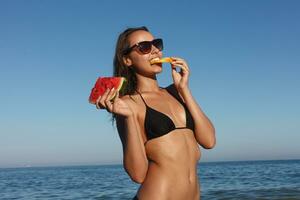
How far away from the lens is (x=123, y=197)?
2228cm

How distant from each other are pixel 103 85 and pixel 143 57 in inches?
23.0

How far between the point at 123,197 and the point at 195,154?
1920 centimetres

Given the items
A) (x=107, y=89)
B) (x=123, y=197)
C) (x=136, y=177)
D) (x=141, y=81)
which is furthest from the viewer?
(x=123, y=197)

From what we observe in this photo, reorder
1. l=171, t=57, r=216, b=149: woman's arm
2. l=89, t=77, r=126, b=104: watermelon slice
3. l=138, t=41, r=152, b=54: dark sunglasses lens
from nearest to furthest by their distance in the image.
Result: l=89, t=77, r=126, b=104: watermelon slice
l=171, t=57, r=216, b=149: woman's arm
l=138, t=41, r=152, b=54: dark sunglasses lens

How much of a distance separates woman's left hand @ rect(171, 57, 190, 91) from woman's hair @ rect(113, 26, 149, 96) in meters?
0.37

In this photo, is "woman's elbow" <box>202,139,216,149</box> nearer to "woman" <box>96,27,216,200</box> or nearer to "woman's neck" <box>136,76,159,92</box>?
"woman" <box>96,27,216,200</box>

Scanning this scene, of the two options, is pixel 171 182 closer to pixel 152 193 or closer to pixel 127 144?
pixel 152 193

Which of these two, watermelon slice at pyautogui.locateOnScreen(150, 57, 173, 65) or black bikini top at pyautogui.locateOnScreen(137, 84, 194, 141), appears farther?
watermelon slice at pyautogui.locateOnScreen(150, 57, 173, 65)

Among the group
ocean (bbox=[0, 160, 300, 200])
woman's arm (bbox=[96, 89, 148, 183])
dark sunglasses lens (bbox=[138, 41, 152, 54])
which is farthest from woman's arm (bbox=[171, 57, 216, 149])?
ocean (bbox=[0, 160, 300, 200])

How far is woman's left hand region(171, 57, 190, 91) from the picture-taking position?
3.84 metres

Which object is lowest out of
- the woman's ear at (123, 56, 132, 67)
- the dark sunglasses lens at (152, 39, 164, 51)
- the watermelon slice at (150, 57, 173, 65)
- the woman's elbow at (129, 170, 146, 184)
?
A: the woman's elbow at (129, 170, 146, 184)

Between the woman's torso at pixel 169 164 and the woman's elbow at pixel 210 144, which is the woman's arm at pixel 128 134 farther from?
the woman's elbow at pixel 210 144

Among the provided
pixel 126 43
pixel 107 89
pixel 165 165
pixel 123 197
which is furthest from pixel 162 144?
pixel 123 197

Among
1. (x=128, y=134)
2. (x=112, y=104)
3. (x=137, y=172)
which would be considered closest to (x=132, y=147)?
(x=128, y=134)
